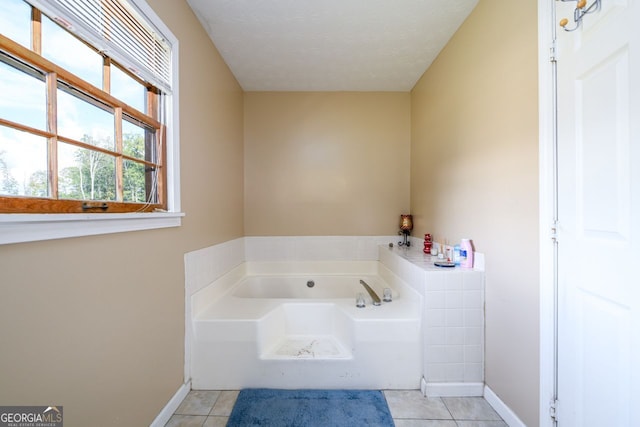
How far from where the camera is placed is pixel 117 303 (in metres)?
1.15

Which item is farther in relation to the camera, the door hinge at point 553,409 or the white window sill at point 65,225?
the door hinge at point 553,409

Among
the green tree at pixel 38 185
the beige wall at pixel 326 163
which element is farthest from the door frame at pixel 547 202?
the green tree at pixel 38 185

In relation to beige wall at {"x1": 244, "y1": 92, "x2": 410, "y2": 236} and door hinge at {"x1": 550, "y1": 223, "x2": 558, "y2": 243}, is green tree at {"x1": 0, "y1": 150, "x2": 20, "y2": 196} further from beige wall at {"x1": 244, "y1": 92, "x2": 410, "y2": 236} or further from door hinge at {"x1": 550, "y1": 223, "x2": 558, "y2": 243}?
beige wall at {"x1": 244, "y1": 92, "x2": 410, "y2": 236}

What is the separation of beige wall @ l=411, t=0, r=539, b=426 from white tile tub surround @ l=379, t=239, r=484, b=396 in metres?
0.07

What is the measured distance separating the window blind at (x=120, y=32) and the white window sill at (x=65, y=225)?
0.69m

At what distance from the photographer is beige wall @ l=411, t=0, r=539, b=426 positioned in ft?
4.32

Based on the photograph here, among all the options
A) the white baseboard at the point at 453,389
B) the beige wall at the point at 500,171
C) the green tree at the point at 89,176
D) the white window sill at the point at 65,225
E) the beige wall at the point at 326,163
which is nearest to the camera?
the white window sill at the point at 65,225

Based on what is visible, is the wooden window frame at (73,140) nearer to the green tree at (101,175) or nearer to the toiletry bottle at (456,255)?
the green tree at (101,175)

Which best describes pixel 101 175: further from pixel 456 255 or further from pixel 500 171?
pixel 456 255

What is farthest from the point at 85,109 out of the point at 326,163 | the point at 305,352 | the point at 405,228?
the point at 405,228

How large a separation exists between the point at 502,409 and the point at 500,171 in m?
1.38

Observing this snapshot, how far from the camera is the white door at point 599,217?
0.89 metres

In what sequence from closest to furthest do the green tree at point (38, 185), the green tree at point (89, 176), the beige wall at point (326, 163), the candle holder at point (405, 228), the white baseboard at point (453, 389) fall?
the green tree at point (38, 185)
the green tree at point (89, 176)
the white baseboard at point (453, 389)
the candle holder at point (405, 228)
the beige wall at point (326, 163)

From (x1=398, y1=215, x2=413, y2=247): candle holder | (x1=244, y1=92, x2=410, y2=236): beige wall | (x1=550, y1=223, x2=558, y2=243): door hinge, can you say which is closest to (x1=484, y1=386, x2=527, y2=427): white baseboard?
(x1=550, y1=223, x2=558, y2=243): door hinge
